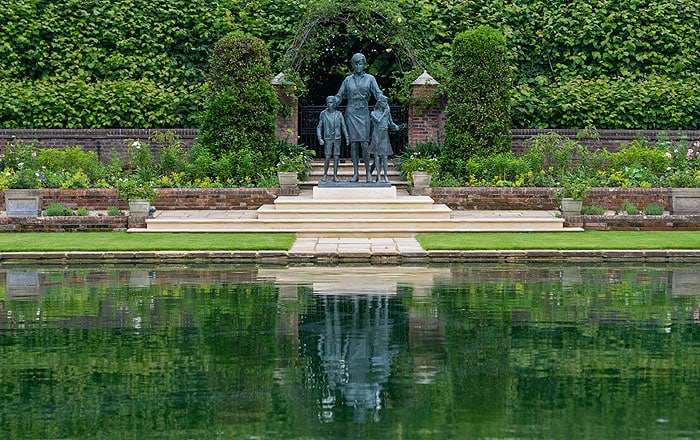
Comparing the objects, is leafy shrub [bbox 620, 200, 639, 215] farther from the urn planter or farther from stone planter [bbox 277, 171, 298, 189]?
the urn planter

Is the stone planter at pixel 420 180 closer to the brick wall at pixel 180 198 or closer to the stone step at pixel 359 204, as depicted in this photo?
the stone step at pixel 359 204

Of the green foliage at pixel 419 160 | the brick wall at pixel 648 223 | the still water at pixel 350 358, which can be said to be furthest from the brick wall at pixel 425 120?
the still water at pixel 350 358

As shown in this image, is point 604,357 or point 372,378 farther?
point 604,357

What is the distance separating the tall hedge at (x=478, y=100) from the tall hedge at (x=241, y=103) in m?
4.17

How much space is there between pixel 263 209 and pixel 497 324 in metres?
11.1

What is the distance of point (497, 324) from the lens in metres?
10.2

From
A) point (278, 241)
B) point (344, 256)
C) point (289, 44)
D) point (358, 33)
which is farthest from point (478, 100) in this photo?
point (344, 256)

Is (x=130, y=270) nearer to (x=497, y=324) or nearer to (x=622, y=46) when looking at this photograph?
(x=497, y=324)

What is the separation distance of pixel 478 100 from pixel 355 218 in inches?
243

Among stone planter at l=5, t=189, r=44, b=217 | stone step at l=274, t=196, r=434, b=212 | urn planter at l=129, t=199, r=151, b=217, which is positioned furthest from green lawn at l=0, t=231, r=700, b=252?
stone step at l=274, t=196, r=434, b=212

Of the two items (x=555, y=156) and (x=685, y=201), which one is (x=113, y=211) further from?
(x=685, y=201)

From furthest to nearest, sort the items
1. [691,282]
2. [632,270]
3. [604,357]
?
1. [632,270]
2. [691,282]
3. [604,357]

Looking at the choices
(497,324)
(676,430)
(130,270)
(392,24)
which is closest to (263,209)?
(130,270)

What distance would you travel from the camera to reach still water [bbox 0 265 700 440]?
685cm
